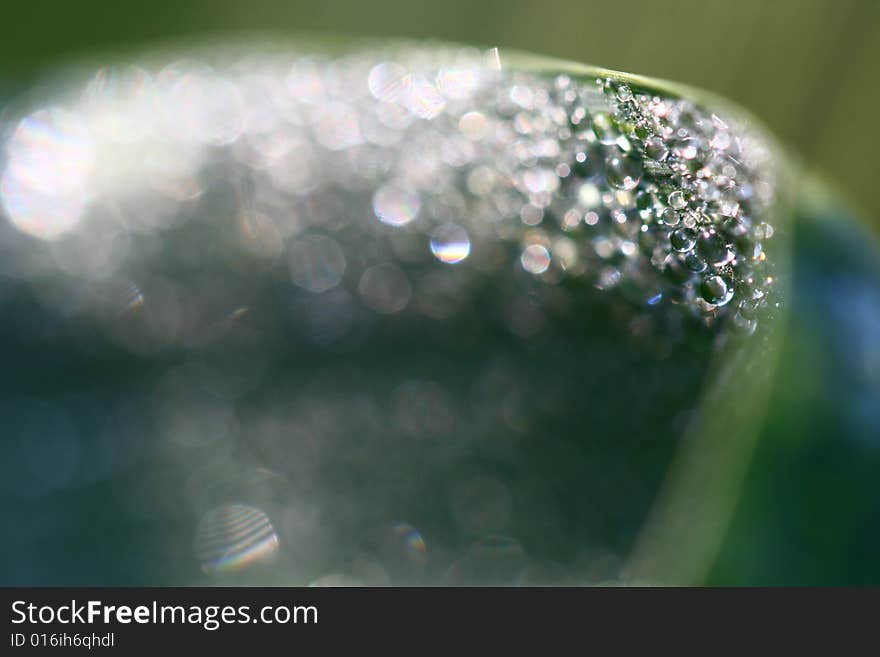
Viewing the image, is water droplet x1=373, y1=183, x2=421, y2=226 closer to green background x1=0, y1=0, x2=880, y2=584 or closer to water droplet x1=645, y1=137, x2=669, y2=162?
water droplet x1=645, y1=137, x2=669, y2=162

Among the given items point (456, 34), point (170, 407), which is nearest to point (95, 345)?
point (170, 407)

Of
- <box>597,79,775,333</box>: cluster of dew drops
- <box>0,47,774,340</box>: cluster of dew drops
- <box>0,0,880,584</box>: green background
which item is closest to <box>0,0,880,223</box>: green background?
<box>0,0,880,584</box>: green background

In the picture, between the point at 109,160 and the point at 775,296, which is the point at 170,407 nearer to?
the point at 109,160

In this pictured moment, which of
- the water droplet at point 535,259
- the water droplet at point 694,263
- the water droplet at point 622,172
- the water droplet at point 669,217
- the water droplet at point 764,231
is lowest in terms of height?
the water droplet at point 694,263

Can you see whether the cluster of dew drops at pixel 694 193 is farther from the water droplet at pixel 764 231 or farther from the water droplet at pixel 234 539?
the water droplet at pixel 234 539

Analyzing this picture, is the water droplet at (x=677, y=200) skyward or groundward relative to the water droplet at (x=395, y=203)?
groundward

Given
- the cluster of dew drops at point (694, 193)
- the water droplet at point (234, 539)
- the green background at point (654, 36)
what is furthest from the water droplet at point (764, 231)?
the green background at point (654, 36)

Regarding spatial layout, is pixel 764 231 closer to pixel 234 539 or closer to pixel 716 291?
pixel 716 291

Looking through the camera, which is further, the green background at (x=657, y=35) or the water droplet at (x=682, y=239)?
Answer: the green background at (x=657, y=35)

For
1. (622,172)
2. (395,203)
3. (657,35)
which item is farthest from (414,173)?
(657,35)
